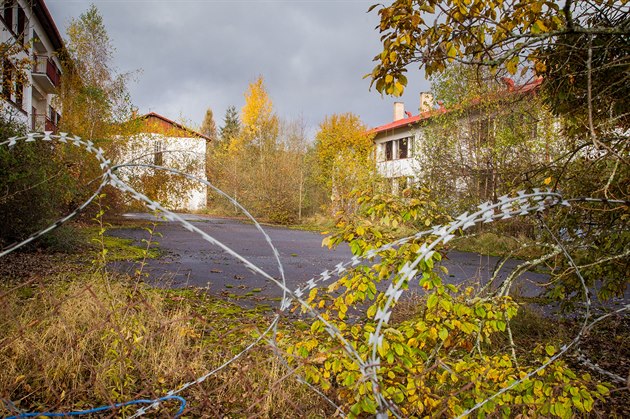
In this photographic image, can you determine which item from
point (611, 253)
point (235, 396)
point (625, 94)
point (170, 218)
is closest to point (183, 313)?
point (235, 396)

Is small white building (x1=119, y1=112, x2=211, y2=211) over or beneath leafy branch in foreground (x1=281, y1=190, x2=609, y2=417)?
over

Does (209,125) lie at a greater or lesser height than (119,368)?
greater

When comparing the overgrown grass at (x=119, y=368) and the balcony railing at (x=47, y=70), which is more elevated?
the balcony railing at (x=47, y=70)

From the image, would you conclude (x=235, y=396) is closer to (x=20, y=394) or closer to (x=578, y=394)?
(x=20, y=394)

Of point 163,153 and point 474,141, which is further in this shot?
point 163,153

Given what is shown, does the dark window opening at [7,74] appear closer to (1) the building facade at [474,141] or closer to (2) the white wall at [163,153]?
(2) the white wall at [163,153]

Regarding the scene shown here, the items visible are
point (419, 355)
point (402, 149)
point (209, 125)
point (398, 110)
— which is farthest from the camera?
point (209, 125)

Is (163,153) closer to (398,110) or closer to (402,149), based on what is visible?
(402,149)

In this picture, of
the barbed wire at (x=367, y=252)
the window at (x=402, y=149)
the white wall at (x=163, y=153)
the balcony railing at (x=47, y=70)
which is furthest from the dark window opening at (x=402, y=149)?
the barbed wire at (x=367, y=252)

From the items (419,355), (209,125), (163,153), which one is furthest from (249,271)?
(209,125)

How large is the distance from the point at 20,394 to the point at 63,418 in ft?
1.63

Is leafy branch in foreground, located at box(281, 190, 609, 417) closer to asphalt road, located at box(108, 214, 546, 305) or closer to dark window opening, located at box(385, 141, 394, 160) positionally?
asphalt road, located at box(108, 214, 546, 305)

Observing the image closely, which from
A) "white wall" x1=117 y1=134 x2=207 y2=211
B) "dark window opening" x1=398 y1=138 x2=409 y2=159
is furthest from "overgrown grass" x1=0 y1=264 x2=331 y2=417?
"dark window opening" x1=398 y1=138 x2=409 y2=159

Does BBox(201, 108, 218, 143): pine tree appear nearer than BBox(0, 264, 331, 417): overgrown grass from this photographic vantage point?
No
